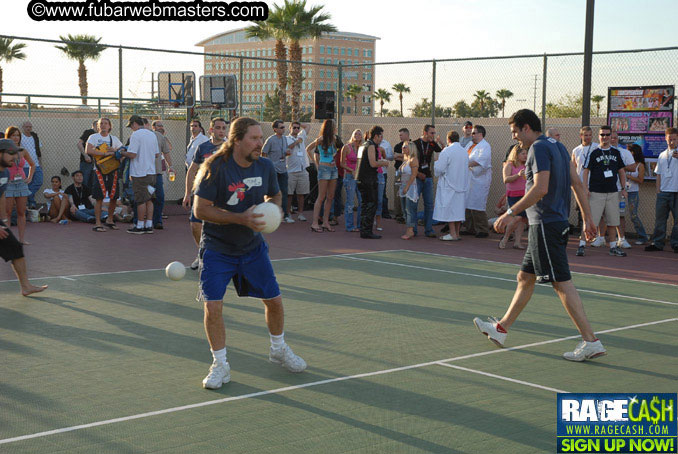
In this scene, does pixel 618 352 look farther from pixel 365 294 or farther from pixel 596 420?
pixel 365 294

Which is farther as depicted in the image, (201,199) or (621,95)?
(621,95)

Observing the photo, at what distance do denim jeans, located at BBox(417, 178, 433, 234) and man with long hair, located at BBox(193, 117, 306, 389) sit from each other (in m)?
10.2

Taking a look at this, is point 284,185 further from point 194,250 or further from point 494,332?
point 494,332

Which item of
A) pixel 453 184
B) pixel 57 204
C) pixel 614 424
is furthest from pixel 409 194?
pixel 614 424

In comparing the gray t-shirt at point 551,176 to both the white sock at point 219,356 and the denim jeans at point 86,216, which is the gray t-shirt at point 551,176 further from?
the denim jeans at point 86,216

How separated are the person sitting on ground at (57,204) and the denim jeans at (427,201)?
25.8ft

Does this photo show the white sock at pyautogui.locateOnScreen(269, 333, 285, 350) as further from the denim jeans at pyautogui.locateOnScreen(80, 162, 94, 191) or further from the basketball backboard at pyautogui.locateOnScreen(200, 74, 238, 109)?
the basketball backboard at pyautogui.locateOnScreen(200, 74, 238, 109)

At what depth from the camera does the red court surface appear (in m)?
12.0

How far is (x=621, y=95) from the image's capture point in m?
15.9

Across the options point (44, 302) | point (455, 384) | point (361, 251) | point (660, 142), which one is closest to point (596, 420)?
point (455, 384)

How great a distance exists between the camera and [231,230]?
19.9 ft

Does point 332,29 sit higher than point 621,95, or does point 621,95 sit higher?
point 332,29

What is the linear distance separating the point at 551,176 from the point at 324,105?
47.2ft

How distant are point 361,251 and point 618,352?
7094mm
